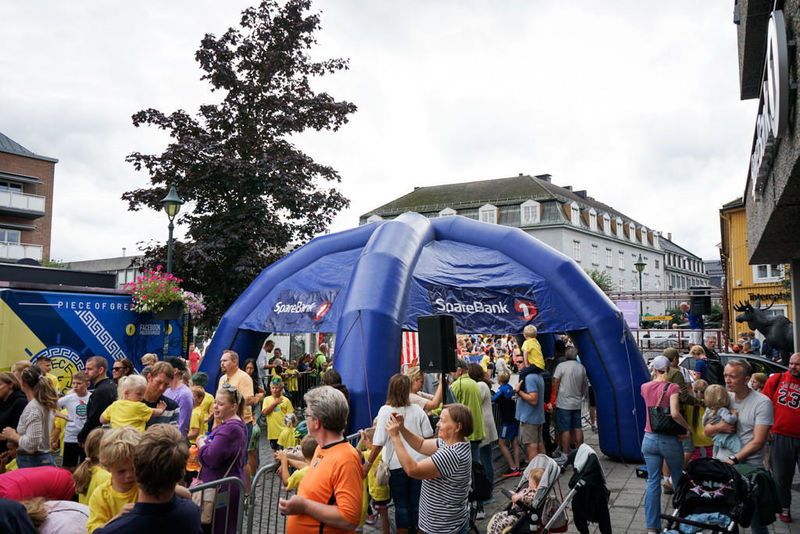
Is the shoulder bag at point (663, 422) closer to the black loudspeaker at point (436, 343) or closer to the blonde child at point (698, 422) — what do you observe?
the blonde child at point (698, 422)

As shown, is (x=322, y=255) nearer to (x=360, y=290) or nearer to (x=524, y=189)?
(x=360, y=290)

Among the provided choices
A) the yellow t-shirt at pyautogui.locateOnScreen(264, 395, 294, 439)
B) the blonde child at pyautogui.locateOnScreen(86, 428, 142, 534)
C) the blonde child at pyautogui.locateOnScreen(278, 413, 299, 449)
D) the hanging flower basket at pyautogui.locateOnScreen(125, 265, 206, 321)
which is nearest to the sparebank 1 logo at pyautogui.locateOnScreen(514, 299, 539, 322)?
the yellow t-shirt at pyautogui.locateOnScreen(264, 395, 294, 439)

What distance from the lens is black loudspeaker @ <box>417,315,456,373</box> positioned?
6.57 m

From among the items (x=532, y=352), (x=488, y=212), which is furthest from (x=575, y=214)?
(x=532, y=352)

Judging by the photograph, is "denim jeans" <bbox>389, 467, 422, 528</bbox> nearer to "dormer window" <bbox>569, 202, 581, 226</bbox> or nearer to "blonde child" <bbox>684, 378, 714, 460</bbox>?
"blonde child" <bbox>684, 378, 714, 460</bbox>

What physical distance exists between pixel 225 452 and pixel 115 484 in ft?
4.54

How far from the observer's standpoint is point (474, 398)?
7.75m

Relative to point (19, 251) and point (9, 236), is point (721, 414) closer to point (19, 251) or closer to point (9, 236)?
point (19, 251)

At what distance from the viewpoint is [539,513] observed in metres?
5.07

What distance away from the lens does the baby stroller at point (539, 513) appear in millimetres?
4996

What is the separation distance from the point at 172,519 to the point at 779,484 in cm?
667

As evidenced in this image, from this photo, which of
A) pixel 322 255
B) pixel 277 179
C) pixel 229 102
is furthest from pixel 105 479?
pixel 229 102

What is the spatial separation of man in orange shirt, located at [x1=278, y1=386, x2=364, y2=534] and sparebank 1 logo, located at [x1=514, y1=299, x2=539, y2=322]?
6.69 metres

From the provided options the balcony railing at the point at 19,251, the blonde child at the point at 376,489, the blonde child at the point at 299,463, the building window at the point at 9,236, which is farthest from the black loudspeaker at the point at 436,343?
the building window at the point at 9,236
